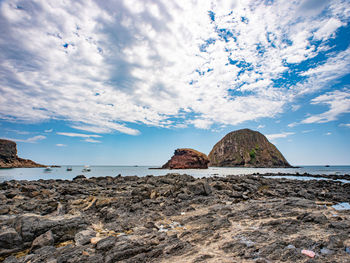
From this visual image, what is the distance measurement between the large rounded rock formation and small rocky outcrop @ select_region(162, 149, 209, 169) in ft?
202

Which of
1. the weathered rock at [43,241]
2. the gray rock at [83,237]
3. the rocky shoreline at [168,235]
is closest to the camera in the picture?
the rocky shoreline at [168,235]

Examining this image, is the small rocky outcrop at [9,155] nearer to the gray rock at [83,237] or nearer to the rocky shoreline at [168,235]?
the rocky shoreline at [168,235]

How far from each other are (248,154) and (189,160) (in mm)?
83340

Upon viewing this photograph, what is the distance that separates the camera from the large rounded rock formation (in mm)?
175750

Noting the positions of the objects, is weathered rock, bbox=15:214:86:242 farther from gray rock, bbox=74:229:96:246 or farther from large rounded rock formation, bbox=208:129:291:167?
large rounded rock formation, bbox=208:129:291:167

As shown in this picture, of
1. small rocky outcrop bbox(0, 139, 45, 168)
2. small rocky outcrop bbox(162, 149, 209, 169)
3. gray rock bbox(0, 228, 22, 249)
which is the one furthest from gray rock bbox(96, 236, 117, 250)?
small rocky outcrop bbox(0, 139, 45, 168)

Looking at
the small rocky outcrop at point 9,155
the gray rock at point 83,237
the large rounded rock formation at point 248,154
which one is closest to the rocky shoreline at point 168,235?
the gray rock at point 83,237

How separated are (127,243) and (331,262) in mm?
6843

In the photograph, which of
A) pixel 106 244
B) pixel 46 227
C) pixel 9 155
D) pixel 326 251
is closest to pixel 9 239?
pixel 46 227

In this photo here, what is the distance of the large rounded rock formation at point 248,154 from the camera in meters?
176

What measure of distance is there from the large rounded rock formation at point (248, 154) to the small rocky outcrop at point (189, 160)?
6162cm

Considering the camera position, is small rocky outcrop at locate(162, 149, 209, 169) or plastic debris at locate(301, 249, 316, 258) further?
small rocky outcrop at locate(162, 149, 209, 169)

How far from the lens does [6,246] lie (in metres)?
6.63

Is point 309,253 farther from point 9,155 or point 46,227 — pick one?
point 9,155
